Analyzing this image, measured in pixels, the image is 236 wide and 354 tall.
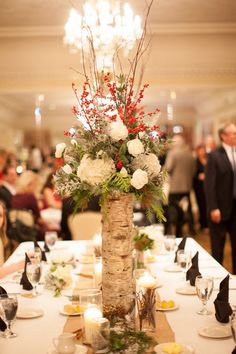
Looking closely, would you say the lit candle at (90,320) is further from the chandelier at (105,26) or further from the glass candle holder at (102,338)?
the chandelier at (105,26)

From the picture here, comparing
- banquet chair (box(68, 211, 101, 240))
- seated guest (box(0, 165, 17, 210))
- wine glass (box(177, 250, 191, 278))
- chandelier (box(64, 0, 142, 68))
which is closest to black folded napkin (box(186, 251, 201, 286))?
wine glass (box(177, 250, 191, 278))

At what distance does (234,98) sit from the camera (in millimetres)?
11273

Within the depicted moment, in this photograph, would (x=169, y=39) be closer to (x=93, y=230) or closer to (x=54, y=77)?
(x=54, y=77)

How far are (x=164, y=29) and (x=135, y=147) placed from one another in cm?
563

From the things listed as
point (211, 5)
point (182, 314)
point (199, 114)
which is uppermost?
point (199, 114)

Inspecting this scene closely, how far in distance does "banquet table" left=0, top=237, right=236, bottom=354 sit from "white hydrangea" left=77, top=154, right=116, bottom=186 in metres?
0.63

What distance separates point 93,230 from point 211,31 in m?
3.82

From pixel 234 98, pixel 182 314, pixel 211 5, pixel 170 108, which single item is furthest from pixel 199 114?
pixel 182 314

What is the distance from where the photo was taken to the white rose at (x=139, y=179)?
2.18 meters

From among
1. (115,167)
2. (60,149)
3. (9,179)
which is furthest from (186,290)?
(9,179)

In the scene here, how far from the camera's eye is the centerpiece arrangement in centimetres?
219

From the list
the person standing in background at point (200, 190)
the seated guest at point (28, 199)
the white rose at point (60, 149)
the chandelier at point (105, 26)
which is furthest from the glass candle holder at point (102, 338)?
the person standing in background at point (200, 190)

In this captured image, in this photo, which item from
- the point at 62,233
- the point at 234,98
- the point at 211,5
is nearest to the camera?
the point at 62,233

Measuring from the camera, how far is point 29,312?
2377mm
